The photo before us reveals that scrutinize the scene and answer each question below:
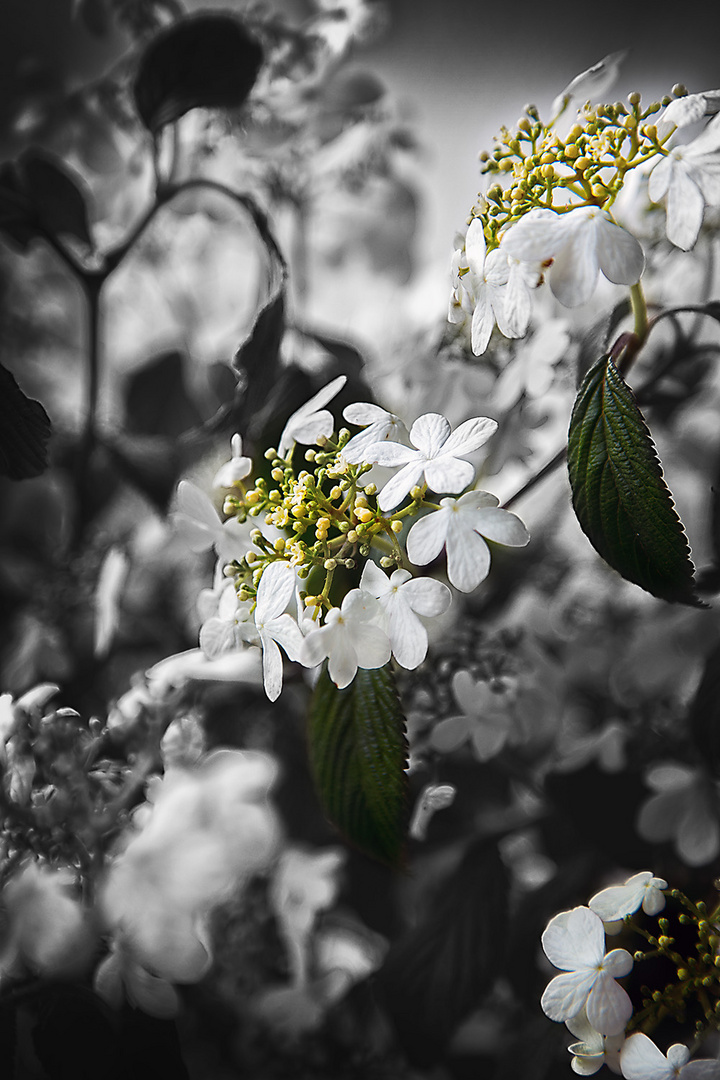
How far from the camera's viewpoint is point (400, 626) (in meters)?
0.27

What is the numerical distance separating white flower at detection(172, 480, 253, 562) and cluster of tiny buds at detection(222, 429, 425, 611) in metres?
0.02

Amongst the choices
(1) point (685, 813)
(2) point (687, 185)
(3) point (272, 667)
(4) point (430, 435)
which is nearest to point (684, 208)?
(2) point (687, 185)

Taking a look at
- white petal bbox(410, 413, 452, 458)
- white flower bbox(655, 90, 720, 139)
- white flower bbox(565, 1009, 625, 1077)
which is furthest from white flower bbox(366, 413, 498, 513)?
white flower bbox(565, 1009, 625, 1077)

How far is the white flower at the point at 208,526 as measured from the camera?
33 cm

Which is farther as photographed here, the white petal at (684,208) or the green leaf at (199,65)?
the green leaf at (199,65)

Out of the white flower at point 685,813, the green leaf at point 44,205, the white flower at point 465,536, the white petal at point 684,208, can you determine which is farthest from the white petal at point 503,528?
the green leaf at point 44,205

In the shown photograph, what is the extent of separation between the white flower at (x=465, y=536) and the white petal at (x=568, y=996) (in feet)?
0.55

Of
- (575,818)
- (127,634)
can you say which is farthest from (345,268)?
(575,818)

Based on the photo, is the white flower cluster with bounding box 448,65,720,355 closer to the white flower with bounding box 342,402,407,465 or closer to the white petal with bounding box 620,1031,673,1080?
the white flower with bounding box 342,402,407,465

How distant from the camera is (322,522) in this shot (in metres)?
0.27

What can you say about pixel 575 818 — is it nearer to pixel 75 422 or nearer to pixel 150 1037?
pixel 150 1037

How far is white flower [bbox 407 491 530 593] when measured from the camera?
0.85 ft

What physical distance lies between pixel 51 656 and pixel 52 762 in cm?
20

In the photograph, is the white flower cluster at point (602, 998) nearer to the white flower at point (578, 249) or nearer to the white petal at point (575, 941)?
the white petal at point (575, 941)
